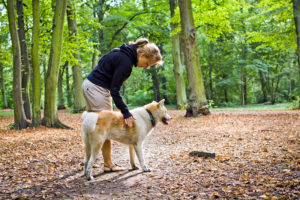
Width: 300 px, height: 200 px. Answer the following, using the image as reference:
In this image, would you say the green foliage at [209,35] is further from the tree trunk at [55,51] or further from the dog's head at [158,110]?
the dog's head at [158,110]

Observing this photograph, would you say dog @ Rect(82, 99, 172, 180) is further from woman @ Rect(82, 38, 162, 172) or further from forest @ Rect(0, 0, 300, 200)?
forest @ Rect(0, 0, 300, 200)

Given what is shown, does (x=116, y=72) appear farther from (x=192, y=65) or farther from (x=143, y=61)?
(x=192, y=65)

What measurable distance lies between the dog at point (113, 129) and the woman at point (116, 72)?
0.66 feet

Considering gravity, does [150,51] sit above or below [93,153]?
above

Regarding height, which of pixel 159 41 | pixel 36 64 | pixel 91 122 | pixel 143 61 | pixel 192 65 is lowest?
pixel 91 122

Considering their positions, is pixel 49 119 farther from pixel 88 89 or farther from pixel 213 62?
pixel 213 62

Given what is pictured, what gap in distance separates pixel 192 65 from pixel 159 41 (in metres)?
10.1

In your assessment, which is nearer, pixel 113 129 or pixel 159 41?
pixel 113 129

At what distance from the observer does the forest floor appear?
10.1 ft

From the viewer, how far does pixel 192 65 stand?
1089 centimetres

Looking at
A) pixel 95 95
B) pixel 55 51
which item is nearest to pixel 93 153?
pixel 95 95

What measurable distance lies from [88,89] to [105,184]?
4.91 ft

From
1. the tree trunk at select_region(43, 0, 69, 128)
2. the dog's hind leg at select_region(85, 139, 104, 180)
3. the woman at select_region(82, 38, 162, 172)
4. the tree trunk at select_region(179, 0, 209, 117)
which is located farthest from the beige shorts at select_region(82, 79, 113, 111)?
the tree trunk at select_region(179, 0, 209, 117)

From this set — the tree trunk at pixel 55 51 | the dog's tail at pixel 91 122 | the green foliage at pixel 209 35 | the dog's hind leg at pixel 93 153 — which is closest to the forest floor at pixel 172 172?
the dog's hind leg at pixel 93 153
